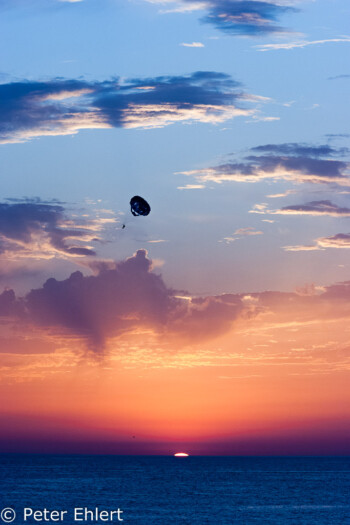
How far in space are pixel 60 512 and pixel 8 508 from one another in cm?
846

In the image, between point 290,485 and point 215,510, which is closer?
point 215,510

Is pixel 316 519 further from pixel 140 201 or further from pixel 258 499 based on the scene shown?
pixel 140 201

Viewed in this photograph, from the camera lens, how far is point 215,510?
5059 inches

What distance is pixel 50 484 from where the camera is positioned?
7382 inches

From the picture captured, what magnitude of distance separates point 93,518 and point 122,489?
6108 cm

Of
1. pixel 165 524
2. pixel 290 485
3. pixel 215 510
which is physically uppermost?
pixel 290 485

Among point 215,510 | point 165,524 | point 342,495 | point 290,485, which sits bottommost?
point 165,524

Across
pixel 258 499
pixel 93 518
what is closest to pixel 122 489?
pixel 258 499

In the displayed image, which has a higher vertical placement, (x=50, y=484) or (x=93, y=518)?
(x=50, y=484)

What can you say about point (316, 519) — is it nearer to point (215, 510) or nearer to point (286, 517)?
point (286, 517)

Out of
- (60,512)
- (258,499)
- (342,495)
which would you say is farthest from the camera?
(342,495)

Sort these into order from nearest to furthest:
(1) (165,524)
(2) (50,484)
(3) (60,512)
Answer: (1) (165,524) → (3) (60,512) → (2) (50,484)

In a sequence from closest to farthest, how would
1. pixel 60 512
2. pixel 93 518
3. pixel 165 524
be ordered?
1. pixel 165 524
2. pixel 93 518
3. pixel 60 512

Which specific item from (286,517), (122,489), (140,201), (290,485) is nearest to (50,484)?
(122,489)
